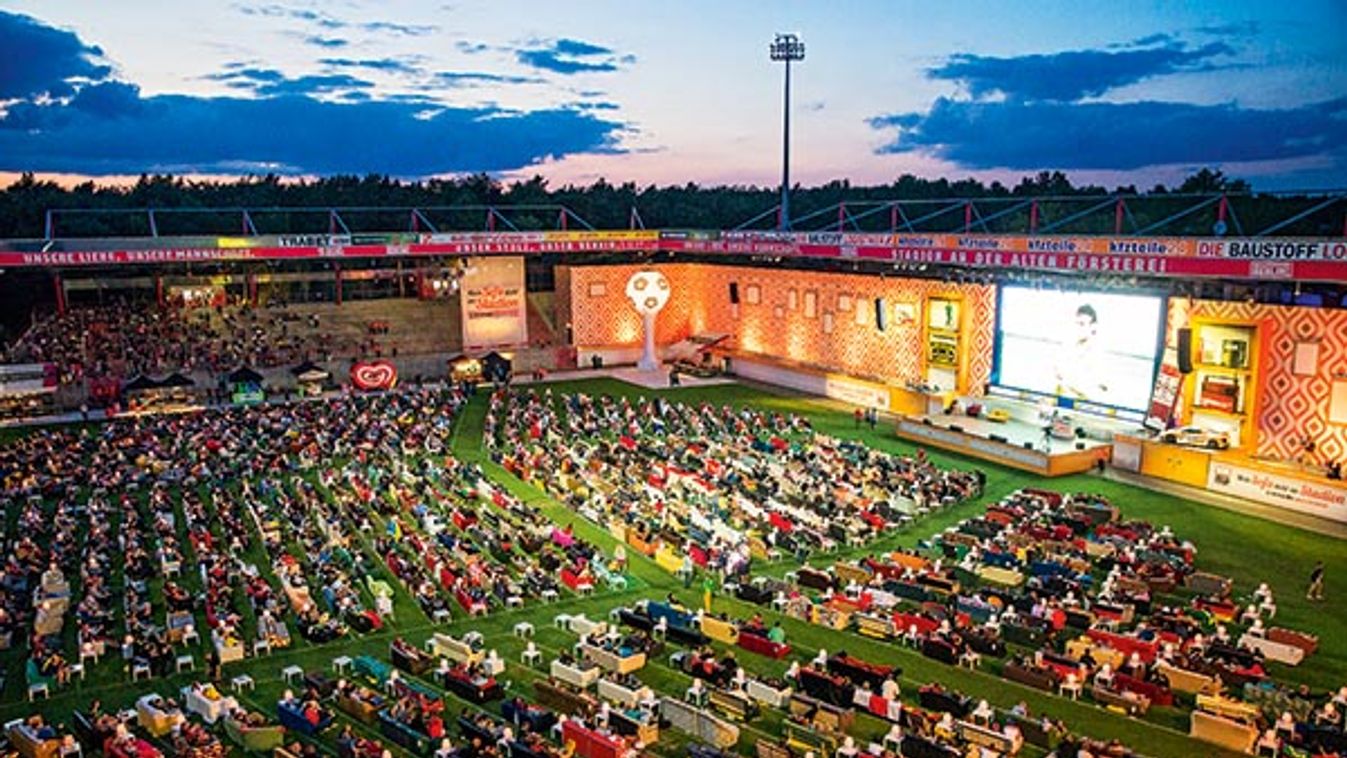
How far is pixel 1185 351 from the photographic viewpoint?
1208 inches

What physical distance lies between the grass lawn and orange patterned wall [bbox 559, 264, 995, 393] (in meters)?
13.7

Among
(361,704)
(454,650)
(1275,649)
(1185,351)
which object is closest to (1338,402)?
(1185,351)

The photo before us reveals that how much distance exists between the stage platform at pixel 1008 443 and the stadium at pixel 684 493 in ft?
0.48

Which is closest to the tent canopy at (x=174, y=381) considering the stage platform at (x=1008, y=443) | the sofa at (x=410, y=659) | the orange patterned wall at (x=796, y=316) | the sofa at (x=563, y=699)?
the orange patterned wall at (x=796, y=316)

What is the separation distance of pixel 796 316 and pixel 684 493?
76.3ft

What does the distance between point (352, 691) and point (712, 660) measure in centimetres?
614

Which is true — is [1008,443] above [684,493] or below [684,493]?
above

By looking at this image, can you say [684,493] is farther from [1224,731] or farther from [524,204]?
[524,204]

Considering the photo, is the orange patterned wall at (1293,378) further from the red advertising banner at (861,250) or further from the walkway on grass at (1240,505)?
the walkway on grass at (1240,505)

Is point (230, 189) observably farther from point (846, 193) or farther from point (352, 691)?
point (352, 691)

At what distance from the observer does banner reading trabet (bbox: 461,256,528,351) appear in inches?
2066

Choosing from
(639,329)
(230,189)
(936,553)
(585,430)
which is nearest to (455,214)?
(230,189)

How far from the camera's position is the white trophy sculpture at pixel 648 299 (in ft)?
169

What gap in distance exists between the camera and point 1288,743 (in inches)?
575
